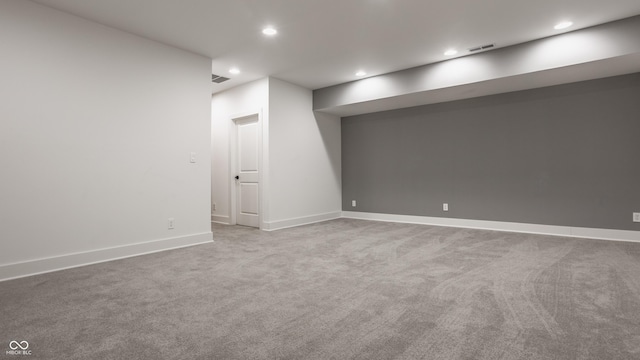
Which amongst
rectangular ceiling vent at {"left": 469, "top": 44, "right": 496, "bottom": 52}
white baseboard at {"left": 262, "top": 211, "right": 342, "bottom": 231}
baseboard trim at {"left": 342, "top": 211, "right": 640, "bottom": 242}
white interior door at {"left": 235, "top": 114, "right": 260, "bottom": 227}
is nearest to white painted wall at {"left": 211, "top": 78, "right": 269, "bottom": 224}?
white interior door at {"left": 235, "top": 114, "right": 260, "bottom": 227}

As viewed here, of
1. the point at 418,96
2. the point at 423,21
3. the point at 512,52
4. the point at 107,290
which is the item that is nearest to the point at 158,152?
the point at 107,290

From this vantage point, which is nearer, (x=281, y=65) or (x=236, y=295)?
(x=236, y=295)

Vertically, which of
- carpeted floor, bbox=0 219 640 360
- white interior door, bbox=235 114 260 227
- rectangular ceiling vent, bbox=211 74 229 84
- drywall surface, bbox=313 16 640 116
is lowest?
carpeted floor, bbox=0 219 640 360

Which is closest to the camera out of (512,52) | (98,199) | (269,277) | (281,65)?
(269,277)

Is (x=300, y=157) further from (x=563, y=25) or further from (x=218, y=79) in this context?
(x=563, y=25)

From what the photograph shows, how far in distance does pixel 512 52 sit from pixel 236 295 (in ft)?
15.0

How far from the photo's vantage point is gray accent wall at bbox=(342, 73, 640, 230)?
14.1ft

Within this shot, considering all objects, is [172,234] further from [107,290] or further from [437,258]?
[437,258]

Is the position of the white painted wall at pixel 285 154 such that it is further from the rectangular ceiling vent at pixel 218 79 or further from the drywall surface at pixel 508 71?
the drywall surface at pixel 508 71

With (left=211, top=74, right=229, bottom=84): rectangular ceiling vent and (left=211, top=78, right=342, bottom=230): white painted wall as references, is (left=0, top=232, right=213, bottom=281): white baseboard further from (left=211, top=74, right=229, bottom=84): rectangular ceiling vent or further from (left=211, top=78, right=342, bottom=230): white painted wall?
(left=211, top=74, right=229, bottom=84): rectangular ceiling vent

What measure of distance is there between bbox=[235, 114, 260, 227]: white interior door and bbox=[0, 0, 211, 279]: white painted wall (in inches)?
53.0

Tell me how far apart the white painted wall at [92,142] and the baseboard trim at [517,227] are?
365 centimetres

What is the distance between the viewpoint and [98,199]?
3.45 meters

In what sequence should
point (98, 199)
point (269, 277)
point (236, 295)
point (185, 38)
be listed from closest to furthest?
point (236, 295) < point (269, 277) < point (98, 199) < point (185, 38)
